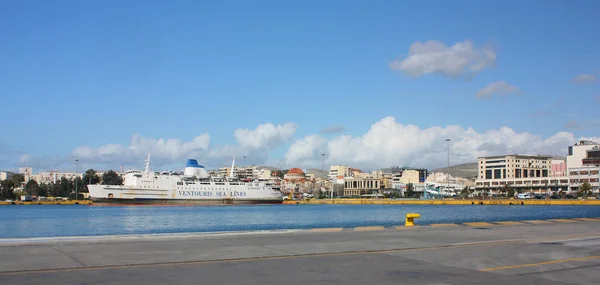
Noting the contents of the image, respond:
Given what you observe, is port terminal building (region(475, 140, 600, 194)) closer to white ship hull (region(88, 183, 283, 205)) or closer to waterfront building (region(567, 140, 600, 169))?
waterfront building (region(567, 140, 600, 169))

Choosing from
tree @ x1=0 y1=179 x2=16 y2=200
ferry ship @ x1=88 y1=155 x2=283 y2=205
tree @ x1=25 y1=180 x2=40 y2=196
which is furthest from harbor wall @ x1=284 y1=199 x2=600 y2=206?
tree @ x1=0 y1=179 x2=16 y2=200

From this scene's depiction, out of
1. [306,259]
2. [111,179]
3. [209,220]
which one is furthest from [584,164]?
[306,259]

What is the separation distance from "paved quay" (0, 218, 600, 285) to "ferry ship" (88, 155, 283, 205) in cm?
10324

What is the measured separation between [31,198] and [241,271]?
18534cm

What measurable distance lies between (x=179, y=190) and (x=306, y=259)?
111 metres

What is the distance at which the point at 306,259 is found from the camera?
12.1 m

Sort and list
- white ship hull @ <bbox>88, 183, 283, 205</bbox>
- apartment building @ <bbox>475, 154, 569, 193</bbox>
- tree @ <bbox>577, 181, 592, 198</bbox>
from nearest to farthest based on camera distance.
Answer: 1. white ship hull @ <bbox>88, 183, 283, 205</bbox>
2. tree @ <bbox>577, 181, 592, 198</bbox>
3. apartment building @ <bbox>475, 154, 569, 193</bbox>

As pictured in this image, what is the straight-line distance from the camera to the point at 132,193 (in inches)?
4481

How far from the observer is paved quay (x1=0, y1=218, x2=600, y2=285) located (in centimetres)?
952

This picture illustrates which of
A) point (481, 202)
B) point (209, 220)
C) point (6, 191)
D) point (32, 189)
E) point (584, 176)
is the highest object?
point (584, 176)

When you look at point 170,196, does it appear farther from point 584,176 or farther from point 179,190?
point 584,176

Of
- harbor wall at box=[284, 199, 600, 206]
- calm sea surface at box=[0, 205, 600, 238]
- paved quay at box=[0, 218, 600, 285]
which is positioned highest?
paved quay at box=[0, 218, 600, 285]

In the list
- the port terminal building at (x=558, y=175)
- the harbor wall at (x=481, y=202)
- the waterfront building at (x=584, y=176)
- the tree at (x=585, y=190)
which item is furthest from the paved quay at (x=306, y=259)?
the port terminal building at (x=558, y=175)

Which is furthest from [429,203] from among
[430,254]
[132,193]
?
[430,254]
